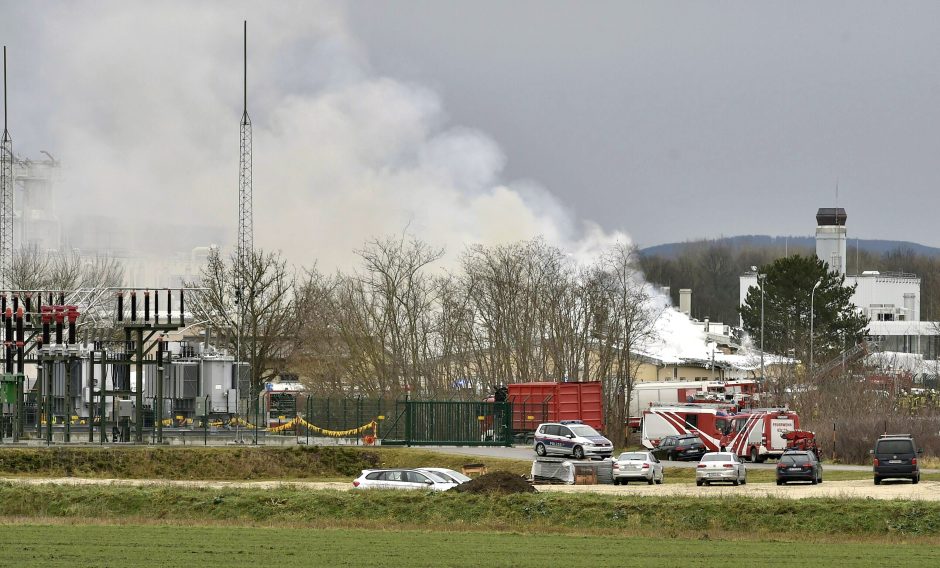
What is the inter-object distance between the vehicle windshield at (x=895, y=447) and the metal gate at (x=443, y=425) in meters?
22.4

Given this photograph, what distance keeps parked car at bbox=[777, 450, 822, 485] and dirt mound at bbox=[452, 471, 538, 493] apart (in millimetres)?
11222

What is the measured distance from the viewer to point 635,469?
5291 centimetres

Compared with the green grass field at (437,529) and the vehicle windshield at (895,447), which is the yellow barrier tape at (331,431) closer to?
the green grass field at (437,529)

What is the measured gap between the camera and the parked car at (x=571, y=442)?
61.4m

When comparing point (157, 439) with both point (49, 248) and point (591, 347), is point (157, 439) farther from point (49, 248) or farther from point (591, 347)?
point (49, 248)

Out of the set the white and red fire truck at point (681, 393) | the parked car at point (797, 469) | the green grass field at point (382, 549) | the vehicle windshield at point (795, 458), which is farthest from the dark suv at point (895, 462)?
the white and red fire truck at point (681, 393)

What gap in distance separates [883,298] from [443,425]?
4018 inches

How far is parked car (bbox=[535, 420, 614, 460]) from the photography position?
61406 millimetres

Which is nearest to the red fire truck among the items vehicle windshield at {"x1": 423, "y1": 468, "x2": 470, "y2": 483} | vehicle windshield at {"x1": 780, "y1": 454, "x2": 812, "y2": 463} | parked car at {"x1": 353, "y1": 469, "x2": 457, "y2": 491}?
vehicle windshield at {"x1": 780, "y1": 454, "x2": 812, "y2": 463}

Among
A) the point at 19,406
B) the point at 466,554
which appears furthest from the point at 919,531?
the point at 19,406

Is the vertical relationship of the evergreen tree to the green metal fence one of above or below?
above

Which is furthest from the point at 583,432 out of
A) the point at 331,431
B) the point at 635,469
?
the point at 331,431

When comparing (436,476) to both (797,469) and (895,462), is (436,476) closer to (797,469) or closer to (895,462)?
(797,469)

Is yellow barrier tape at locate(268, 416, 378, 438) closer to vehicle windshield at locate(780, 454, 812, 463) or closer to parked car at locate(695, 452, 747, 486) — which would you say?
parked car at locate(695, 452, 747, 486)
